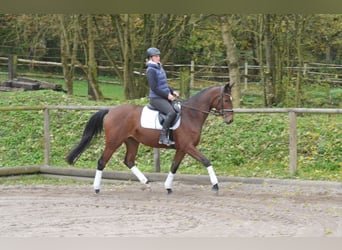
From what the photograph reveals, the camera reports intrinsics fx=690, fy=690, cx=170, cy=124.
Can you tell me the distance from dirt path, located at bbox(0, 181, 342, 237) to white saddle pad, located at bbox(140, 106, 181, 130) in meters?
0.76

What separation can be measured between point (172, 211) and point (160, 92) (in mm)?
1499

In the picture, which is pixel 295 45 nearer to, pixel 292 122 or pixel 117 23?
pixel 117 23

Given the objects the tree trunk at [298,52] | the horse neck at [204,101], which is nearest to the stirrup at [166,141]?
the horse neck at [204,101]

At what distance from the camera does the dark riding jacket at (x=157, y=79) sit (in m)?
7.38

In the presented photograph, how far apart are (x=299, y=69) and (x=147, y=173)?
4.89 m

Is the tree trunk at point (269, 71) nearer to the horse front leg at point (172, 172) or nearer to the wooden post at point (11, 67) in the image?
the horse front leg at point (172, 172)

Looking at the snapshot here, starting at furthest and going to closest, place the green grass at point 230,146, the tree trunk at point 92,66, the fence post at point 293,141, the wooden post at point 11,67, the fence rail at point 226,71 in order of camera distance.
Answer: the wooden post at point 11,67
the fence rail at point 226,71
the tree trunk at point 92,66
the green grass at point 230,146
the fence post at point 293,141

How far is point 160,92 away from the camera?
7453 millimetres

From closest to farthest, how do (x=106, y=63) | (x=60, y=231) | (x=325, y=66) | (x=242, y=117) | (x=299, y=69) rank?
1. (x=60, y=231)
2. (x=242, y=117)
3. (x=299, y=69)
4. (x=325, y=66)
5. (x=106, y=63)

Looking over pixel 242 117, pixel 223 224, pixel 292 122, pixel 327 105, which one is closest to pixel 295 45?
pixel 327 105

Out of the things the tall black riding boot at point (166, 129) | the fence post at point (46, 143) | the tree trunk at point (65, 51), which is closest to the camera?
the tall black riding boot at point (166, 129)

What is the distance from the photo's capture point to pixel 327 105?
13812 millimetres

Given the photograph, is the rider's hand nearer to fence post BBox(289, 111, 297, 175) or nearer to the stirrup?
the stirrup

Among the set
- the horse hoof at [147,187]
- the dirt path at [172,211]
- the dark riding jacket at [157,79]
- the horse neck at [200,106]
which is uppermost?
the dark riding jacket at [157,79]
